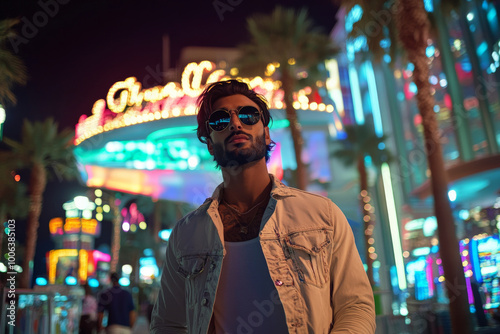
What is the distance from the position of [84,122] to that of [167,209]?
789 inches

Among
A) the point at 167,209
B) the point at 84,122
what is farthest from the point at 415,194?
the point at 167,209

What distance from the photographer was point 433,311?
481 inches

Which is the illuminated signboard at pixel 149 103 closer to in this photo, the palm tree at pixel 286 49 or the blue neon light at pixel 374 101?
the blue neon light at pixel 374 101

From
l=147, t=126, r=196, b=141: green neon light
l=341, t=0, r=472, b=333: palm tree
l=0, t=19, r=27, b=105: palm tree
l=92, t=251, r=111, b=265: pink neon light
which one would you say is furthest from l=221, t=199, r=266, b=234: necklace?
l=92, t=251, r=111, b=265: pink neon light

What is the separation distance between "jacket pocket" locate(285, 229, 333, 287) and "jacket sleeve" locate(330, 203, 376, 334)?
52 millimetres

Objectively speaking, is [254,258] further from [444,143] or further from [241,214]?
[444,143]

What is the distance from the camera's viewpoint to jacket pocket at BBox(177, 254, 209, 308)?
240cm

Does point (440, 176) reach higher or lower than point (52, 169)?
lower

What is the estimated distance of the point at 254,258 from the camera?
7.59 feet

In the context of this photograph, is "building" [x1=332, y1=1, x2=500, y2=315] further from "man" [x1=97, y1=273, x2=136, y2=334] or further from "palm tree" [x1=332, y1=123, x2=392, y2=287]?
"man" [x1=97, y1=273, x2=136, y2=334]

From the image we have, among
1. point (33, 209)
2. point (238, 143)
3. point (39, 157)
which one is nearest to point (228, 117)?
point (238, 143)

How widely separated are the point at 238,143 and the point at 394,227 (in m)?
48.8

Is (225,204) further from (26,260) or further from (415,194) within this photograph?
(415,194)

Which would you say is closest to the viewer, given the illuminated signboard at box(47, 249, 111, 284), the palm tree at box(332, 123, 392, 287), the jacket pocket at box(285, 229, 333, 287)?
the jacket pocket at box(285, 229, 333, 287)
